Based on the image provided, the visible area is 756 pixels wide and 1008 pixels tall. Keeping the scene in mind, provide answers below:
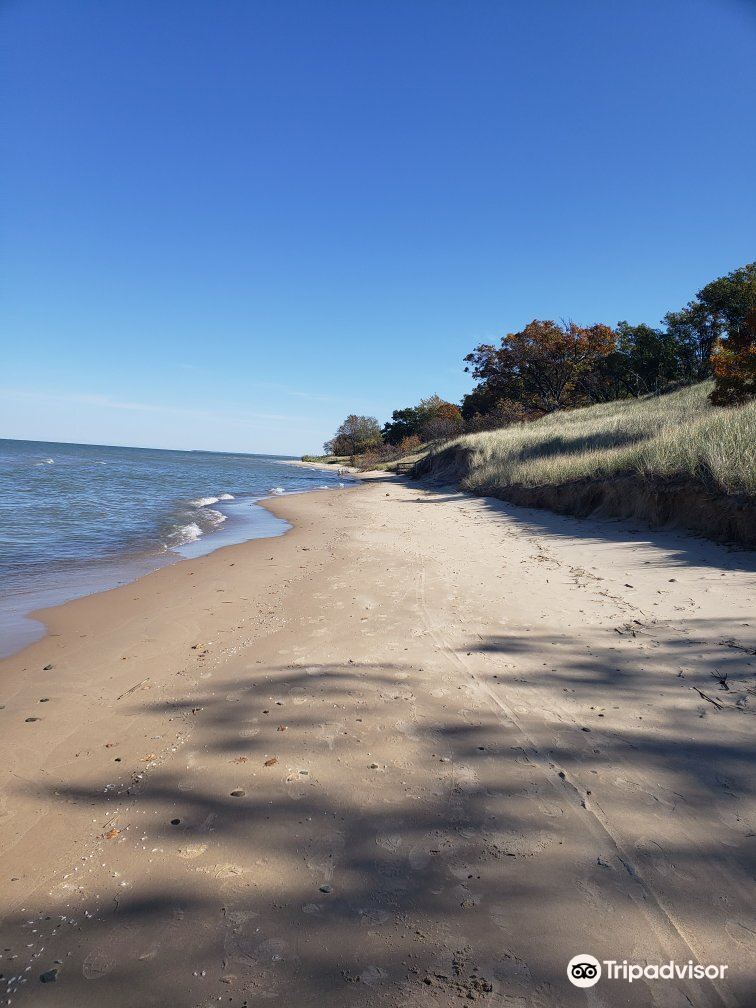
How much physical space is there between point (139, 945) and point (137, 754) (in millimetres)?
1226

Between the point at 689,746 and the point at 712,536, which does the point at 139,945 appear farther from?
the point at 712,536

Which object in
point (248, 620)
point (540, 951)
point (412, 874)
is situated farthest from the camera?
point (248, 620)

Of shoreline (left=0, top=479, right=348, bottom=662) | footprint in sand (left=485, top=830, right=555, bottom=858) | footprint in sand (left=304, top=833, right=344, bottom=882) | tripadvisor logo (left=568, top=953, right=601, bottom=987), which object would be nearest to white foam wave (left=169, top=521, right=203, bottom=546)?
shoreline (left=0, top=479, right=348, bottom=662)

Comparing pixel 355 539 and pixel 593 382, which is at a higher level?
pixel 593 382

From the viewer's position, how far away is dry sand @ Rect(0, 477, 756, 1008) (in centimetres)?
153

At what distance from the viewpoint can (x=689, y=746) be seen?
2.60m

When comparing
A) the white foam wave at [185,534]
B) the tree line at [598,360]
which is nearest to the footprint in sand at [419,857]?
the white foam wave at [185,534]

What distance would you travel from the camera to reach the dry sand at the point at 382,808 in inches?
60.2

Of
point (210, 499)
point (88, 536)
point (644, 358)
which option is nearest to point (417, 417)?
point (644, 358)

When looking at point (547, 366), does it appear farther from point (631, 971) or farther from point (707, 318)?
point (631, 971)

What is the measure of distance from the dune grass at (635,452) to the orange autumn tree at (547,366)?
10868mm

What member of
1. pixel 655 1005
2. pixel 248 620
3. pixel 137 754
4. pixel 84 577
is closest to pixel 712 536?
pixel 248 620

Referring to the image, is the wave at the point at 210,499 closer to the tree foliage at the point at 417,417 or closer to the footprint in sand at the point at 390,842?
the footprint in sand at the point at 390,842

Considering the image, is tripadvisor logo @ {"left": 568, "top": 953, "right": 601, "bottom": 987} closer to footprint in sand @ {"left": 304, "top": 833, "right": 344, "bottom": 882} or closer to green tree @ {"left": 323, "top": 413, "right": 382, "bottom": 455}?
footprint in sand @ {"left": 304, "top": 833, "right": 344, "bottom": 882}
